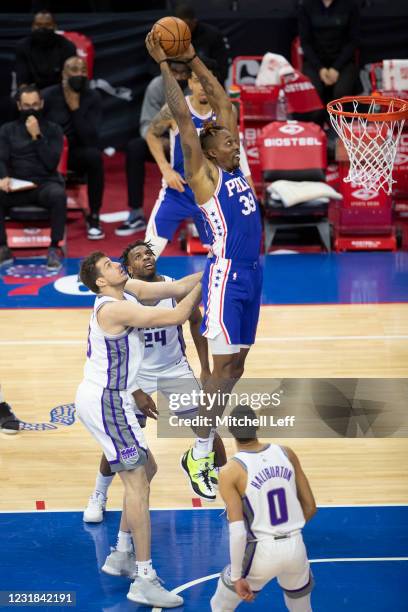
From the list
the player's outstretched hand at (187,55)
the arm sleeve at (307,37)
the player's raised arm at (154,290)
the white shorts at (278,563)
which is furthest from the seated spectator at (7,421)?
the arm sleeve at (307,37)

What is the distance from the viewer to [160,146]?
10297 mm

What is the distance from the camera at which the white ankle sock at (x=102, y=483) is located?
670 cm

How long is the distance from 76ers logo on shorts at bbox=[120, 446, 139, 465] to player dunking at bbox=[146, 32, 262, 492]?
3.62ft

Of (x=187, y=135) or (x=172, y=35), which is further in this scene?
(x=172, y=35)

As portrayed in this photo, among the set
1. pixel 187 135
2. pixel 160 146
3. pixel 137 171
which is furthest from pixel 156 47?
pixel 137 171

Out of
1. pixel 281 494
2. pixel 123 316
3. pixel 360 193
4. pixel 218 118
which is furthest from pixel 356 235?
pixel 281 494

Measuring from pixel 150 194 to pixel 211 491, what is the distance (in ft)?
26.5

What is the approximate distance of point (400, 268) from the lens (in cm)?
1183

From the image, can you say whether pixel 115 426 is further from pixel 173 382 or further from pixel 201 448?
pixel 201 448

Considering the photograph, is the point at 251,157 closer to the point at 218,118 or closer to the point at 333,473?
the point at 218,118

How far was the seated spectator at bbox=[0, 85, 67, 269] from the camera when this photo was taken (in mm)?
12039

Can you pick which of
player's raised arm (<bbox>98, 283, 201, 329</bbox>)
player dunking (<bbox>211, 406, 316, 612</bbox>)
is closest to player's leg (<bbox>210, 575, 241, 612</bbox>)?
player dunking (<bbox>211, 406, 316, 612</bbox>)

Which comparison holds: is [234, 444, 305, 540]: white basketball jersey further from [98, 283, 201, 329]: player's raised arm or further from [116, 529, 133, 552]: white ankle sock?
[116, 529, 133, 552]: white ankle sock

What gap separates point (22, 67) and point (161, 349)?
7.98m
